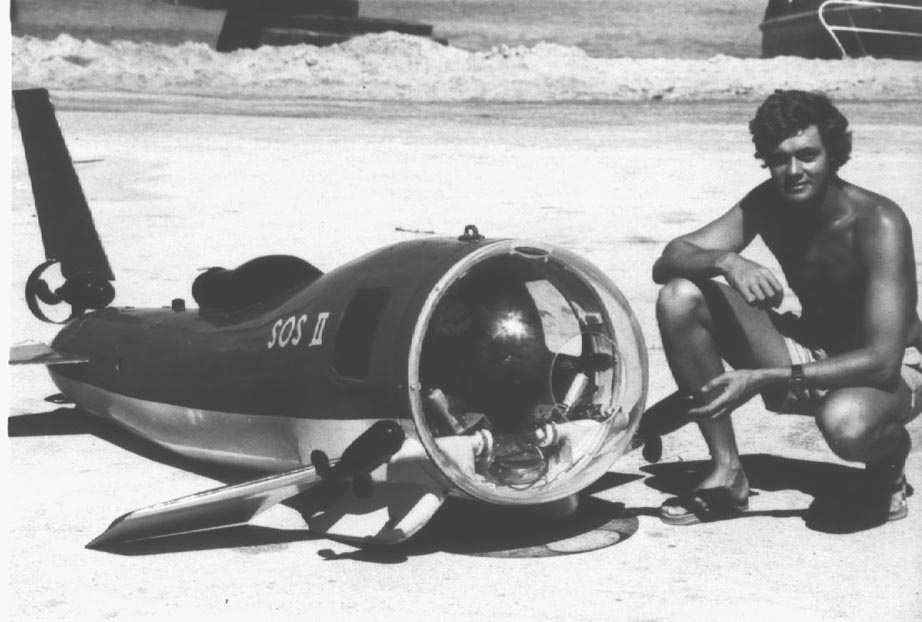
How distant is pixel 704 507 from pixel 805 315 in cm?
64

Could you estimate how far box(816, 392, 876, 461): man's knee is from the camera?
146 inches

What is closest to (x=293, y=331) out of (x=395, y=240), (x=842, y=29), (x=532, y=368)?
(x=532, y=368)

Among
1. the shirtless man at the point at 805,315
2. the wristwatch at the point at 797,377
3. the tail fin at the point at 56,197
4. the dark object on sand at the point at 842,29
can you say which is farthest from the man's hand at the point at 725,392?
the dark object on sand at the point at 842,29

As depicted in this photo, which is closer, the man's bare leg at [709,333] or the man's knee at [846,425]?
the man's knee at [846,425]

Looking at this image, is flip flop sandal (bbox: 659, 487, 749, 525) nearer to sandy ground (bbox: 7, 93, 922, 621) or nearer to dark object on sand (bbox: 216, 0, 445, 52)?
sandy ground (bbox: 7, 93, 922, 621)

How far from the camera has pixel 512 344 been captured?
12.8 ft

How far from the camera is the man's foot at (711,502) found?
399cm

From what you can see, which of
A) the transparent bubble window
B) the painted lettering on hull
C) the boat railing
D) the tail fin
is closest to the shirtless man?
the transparent bubble window

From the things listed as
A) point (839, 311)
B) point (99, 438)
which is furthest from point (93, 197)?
point (839, 311)

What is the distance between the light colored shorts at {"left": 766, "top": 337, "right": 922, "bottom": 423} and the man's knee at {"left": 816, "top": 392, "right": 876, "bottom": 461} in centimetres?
16

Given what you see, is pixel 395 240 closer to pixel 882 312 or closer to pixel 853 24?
pixel 882 312

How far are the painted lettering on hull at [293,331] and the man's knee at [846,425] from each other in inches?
53.2

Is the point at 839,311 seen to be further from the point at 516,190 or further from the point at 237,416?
the point at 516,190

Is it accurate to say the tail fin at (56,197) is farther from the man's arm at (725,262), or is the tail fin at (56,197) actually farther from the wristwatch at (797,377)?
the wristwatch at (797,377)
